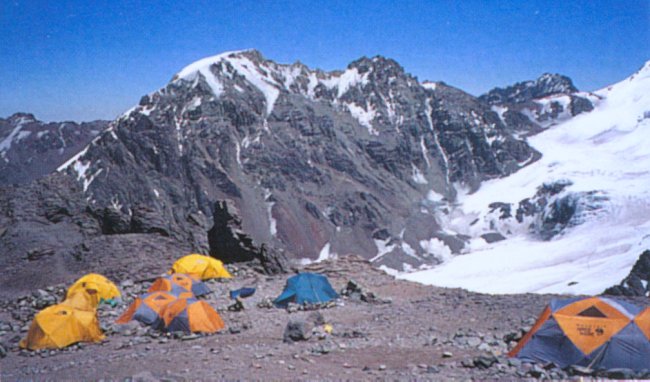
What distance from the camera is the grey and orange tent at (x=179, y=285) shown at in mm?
22578

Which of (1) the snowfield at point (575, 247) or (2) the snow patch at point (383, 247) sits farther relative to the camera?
(2) the snow patch at point (383, 247)

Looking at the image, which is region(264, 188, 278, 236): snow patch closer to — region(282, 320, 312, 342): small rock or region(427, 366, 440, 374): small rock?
region(282, 320, 312, 342): small rock

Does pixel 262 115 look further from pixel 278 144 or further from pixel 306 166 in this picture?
pixel 306 166

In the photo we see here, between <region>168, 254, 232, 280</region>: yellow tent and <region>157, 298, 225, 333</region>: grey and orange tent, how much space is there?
10.3 m

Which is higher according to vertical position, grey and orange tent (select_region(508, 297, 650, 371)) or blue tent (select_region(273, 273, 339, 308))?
grey and orange tent (select_region(508, 297, 650, 371))

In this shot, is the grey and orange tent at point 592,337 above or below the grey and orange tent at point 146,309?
above

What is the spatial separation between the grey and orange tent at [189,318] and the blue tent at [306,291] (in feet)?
15.6

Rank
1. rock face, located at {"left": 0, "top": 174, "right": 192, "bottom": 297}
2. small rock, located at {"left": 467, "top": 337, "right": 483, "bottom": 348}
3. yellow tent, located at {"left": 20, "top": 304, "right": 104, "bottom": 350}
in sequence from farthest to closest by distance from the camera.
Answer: rock face, located at {"left": 0, "top": 174, "right": 192, "bottom": 297} → yellow tent, located at {"left": 20, "top": 304, "right": 104, "bottom": 350} → small rock, located at {"left": 467, "top": 337, "right": 483, "bottom": 348}

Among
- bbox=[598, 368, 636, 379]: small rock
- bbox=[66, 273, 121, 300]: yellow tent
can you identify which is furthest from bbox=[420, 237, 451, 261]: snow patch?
bbox=[598, 368, 636, 379]: small rock

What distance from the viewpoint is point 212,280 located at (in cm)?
2725

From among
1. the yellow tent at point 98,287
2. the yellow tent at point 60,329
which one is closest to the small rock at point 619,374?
the yellow tent at point 60,329

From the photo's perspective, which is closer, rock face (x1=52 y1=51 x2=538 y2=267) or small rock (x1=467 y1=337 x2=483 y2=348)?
small rock (x1=467 y1=337 x2=483 y2=348)

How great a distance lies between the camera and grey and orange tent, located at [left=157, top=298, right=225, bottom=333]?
1650 cm

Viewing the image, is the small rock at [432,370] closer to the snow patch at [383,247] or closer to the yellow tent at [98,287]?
the yellow tent at [98,287]
